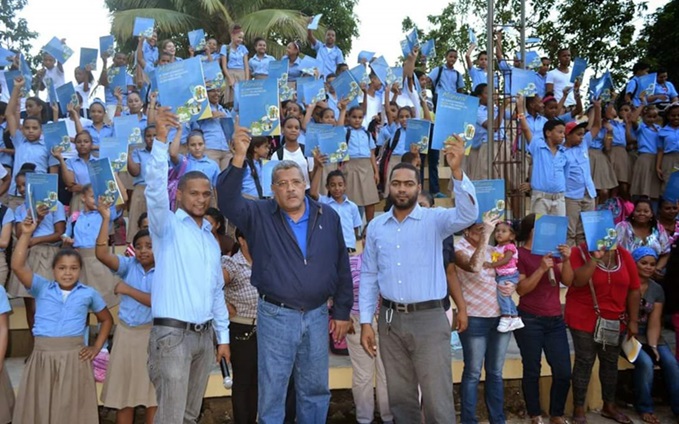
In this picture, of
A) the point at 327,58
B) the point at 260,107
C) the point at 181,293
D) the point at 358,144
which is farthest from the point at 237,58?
the point at 181,293

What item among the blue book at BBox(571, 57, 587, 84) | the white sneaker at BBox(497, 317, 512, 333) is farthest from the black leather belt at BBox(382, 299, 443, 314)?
the blue book at BBox(571, 57, 587, 84)

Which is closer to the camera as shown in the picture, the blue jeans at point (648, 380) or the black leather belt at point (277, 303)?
the black leather belt at point (277, 303)

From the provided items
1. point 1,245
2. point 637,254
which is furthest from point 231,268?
point 637,254

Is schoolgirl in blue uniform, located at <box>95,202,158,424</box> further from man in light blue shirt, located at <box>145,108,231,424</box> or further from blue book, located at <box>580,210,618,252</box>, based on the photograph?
blue book, located at <box>580,210,618,252</box>

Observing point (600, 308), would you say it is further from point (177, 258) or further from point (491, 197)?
point (177, 258)

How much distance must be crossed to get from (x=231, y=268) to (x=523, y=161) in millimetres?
4586

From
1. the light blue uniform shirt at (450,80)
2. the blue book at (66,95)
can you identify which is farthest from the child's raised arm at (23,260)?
the light blue uniform shirt at (450,80)

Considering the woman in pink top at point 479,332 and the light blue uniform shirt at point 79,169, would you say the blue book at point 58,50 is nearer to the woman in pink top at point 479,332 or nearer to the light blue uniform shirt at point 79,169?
the light blue uniform shirt at point 79,169

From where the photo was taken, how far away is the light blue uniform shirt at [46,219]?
5.73 metres

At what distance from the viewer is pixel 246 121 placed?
4883 millimetres

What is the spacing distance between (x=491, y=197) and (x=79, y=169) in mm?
4575

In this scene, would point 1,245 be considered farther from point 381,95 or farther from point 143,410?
point 381,95

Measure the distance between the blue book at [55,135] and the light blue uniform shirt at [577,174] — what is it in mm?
5591

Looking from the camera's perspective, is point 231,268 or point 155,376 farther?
point 231,268
